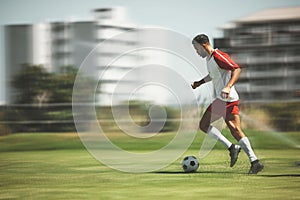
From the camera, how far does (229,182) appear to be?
4480 millimetres

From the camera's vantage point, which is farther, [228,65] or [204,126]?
[204,126]

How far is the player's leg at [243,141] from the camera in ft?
16.0

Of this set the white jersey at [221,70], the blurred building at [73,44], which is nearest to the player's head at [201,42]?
the white jersey at [221,70]

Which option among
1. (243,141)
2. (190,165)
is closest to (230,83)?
(243,141)

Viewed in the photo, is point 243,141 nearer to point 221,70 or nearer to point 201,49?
point 221,70

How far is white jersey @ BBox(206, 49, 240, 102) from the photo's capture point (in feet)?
16.5

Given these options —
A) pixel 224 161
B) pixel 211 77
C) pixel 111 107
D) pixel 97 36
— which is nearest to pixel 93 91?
pixel 111 107

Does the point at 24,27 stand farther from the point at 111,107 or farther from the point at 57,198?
the point at 57,198

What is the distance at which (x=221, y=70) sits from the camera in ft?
16.9

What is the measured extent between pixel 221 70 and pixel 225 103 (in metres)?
0.30

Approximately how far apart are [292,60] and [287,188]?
312 inches

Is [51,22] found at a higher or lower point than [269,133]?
higher

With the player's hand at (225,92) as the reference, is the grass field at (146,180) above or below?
below

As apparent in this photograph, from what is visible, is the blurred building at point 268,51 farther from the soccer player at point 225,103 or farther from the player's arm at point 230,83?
the player's arm at point 230,83
